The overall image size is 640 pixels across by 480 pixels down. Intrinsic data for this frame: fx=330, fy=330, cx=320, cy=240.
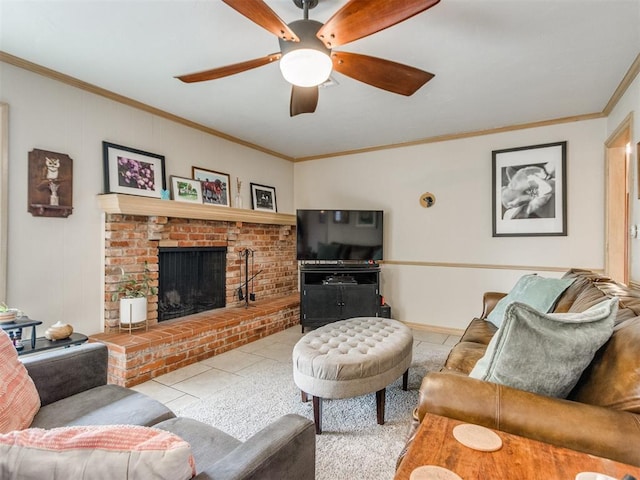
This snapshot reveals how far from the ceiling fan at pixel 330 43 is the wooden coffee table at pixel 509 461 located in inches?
60.6

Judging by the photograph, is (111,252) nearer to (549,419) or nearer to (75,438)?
(75,438)

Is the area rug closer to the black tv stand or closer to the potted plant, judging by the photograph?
the potted plant

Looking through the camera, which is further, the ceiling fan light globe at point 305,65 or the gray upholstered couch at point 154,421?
the ceiling fan light globe at point 305,65

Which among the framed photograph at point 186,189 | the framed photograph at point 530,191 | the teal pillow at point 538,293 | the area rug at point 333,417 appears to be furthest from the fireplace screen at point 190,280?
the framed photograph at point 530,191

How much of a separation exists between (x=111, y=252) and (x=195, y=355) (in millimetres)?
1183

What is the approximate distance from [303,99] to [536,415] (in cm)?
212

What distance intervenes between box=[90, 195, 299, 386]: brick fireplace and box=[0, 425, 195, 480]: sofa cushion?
86.5 inches

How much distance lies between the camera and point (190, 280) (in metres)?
3.63

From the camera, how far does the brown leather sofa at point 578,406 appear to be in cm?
93

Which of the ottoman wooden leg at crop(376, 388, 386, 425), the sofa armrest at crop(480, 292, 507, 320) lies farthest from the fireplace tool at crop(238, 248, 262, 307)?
the sofa armrest at crop(480, 292, 507, 320)

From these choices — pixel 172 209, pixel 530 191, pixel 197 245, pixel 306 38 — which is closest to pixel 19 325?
pixel 172 209

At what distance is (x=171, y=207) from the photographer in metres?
3.13

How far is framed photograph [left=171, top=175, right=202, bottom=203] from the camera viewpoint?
11.2 feet

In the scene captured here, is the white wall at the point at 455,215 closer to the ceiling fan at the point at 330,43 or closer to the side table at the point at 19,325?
the ceiling fan at the point at 330,43
